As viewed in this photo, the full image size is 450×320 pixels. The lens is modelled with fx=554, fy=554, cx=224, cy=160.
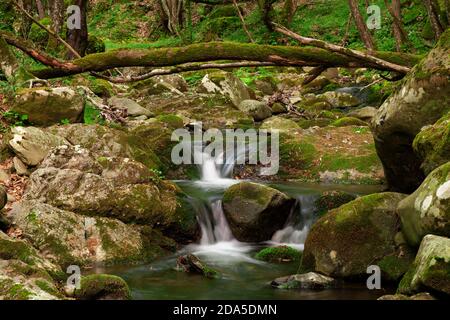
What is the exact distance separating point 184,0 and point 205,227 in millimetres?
26023

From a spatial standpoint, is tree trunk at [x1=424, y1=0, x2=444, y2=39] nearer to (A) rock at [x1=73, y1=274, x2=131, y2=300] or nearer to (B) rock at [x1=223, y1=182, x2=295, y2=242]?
(B) rock at [x1=223, y1=182, x2=295, y2=242]

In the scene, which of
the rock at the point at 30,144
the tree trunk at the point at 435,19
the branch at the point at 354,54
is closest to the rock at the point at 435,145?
the branch at the point at 354,54

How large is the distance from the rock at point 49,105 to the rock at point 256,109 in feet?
19.6

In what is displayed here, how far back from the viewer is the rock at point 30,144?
8867mm

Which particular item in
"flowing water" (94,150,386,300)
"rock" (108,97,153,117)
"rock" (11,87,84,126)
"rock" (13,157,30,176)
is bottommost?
"flowing water" (94,150,386,300)

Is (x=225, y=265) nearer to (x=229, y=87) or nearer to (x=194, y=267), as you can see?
(x=194, y=267)

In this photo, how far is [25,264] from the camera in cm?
557

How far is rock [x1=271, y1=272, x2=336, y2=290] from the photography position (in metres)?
6.24

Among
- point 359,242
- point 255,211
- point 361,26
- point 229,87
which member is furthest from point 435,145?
point 229,87

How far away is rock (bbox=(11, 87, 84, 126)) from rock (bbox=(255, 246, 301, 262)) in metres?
5.15

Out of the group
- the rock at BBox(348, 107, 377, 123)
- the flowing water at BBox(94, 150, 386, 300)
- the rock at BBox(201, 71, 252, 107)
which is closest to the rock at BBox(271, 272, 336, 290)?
the flowing water at BBox(94, 150, 386, 300)

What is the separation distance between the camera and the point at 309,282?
6266 mm
